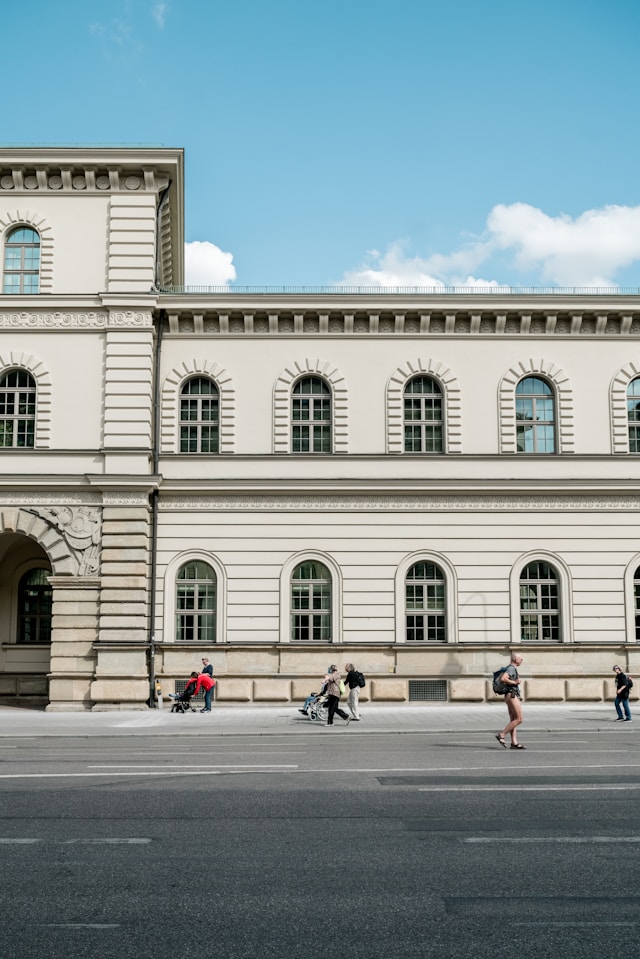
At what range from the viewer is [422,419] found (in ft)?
106

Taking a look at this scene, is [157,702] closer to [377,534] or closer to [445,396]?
[377,534]

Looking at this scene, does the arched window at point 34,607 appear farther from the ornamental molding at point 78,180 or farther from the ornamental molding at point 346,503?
the ornamental molding at point 78,180

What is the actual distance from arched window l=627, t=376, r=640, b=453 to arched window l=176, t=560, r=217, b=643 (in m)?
14.3

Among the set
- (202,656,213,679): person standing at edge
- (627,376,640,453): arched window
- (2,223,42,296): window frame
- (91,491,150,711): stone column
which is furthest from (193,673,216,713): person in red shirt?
(627,376,640,453): arched window

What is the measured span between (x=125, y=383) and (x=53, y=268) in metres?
4.47

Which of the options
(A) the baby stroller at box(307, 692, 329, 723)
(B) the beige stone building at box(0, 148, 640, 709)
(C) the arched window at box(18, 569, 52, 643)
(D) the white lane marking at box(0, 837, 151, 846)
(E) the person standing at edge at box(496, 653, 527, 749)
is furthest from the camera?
(C) the arched window at box(18, 569, 52, 643)

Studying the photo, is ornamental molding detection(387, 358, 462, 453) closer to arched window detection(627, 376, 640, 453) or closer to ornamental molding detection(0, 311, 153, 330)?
arched window detection(627, 376, 640, 453)

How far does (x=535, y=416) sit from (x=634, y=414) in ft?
10.8

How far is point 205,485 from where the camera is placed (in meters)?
31.3

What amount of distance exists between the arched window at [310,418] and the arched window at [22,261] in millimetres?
9130

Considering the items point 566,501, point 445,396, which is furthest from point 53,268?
point 566,501

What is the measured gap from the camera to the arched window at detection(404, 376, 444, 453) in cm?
3234

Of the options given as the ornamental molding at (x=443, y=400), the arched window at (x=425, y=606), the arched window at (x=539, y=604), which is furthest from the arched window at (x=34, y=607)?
the arched window at (x=539, y=604)

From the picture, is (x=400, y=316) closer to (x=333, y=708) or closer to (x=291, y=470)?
(x=291, y=470)
